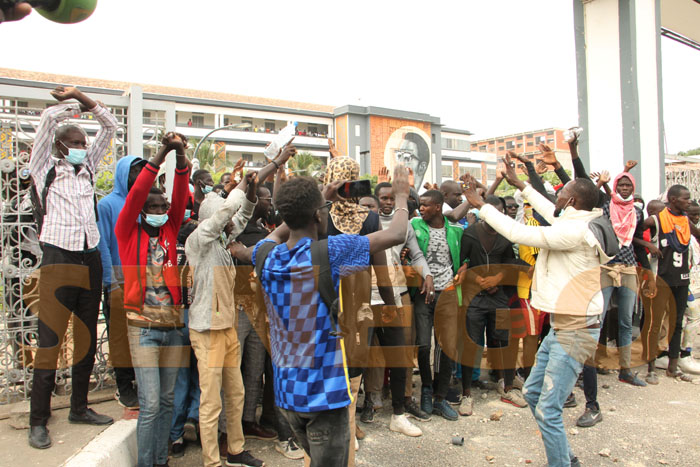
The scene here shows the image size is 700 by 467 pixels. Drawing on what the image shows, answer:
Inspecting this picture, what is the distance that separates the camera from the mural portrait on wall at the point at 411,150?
63.6 m

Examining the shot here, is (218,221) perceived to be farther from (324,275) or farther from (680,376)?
(680,376)

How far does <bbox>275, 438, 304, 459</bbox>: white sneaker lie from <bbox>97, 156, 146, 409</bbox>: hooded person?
120cm

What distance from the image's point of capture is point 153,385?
3.18 m

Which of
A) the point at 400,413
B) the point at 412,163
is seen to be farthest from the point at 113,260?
the point at 412,163

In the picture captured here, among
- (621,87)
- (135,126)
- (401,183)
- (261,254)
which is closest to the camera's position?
(261,254)

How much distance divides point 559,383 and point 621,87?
5.89 m

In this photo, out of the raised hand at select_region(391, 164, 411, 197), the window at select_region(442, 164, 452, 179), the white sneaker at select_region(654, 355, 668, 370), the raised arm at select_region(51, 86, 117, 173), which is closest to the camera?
the raised hand at select_region(391, 164, 411, 197)

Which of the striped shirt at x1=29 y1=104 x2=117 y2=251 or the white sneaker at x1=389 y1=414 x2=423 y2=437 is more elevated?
the striped shirt at x1=29 y1=104 x2=117 y2=251

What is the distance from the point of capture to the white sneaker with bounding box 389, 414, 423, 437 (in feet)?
13.5

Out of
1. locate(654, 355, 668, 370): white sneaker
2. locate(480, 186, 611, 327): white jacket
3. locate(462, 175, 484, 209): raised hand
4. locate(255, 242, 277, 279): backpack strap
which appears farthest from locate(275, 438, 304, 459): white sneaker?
locate(654, 355, 668, 370): white sneaker

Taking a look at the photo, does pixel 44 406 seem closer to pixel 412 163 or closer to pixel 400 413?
pixel 400 413

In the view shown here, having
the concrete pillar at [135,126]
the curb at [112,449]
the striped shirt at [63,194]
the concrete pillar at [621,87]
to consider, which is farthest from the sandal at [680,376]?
the concrete pillar at [135,126]

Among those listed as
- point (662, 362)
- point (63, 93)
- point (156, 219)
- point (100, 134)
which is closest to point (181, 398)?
point (156, 219)

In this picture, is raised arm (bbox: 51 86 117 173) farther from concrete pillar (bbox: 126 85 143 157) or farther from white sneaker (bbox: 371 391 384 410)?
white sneaker (bbox: 371 391 384 410)
